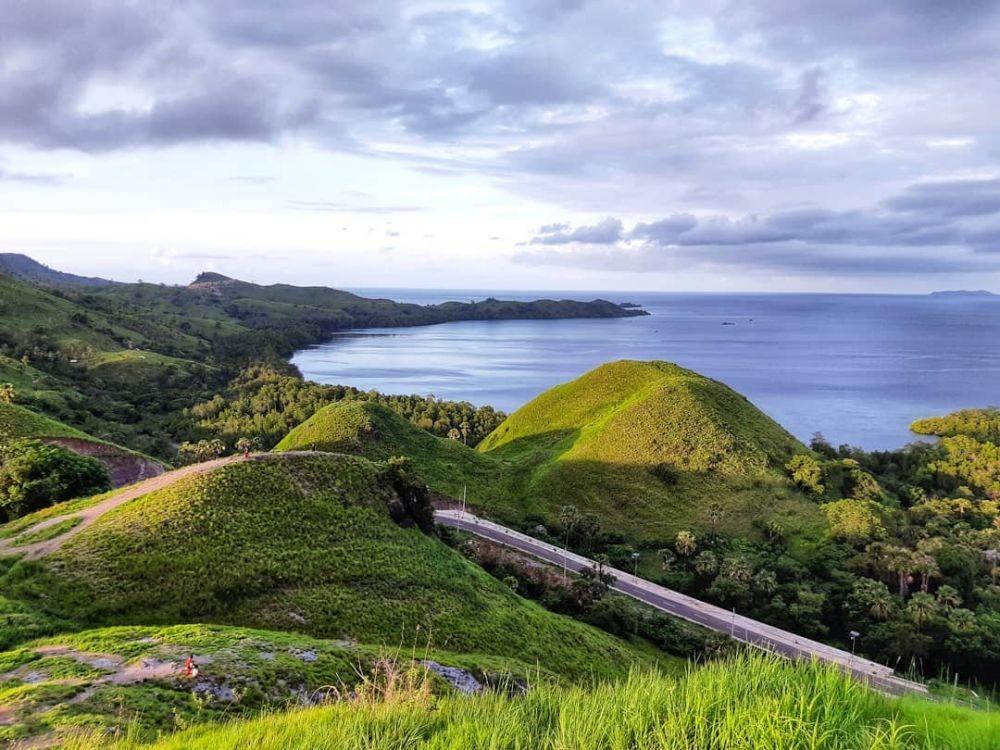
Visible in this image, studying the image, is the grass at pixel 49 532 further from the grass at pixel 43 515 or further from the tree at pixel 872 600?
the tree at pixel 872 600

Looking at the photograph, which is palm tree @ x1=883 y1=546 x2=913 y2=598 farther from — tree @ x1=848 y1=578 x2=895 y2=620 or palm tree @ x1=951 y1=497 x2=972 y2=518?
palm tree @ x1=951 y1=497 x2=972 y2=518

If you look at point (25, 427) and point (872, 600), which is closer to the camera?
point (872, 600)

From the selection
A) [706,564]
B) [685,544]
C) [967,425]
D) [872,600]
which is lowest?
[872,600]

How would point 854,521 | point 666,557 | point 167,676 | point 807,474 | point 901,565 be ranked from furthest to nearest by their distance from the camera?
point 807,474, point 854,521, point 666,557, point 901,565, point 167,676

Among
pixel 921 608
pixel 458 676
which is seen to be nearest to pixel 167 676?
pixel 458 676

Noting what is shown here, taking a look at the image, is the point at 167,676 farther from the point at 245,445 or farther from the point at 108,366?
the point at 108,366

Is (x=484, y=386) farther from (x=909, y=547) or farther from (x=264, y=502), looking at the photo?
(x=264, y=502)

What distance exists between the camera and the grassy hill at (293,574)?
76.2 ft

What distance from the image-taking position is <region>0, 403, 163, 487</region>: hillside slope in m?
52.1

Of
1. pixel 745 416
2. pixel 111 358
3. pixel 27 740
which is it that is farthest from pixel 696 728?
pixel 111 358

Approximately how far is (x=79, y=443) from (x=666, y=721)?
62.8 meters

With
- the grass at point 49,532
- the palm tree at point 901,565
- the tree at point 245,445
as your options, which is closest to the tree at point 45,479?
the tree at point 245,445

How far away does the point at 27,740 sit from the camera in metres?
10.4

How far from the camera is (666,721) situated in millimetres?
6090
